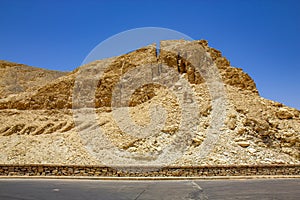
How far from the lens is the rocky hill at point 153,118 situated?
14.4m

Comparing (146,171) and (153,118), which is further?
(153,118)

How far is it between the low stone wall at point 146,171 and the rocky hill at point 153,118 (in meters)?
1.15

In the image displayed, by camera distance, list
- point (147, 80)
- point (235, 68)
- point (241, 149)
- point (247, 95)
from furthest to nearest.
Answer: point (147, 80) < point (235, 68) < point (247, 95) < point (241, 149)

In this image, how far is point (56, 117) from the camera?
997 inches

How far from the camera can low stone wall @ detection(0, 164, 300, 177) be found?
12031mm

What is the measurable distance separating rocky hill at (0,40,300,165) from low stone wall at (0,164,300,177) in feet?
3.76

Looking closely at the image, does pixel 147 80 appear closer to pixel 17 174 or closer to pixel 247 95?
pixel 247 95

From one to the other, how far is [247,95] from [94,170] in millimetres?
10724

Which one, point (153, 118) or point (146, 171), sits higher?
point (153, 118)

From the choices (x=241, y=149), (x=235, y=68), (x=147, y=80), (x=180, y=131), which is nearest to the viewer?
(x=241, y=149)

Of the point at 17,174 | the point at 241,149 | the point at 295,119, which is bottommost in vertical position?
the point at 17,174

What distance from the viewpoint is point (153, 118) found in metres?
17.6

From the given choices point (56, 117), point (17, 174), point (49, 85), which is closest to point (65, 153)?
point (17, 174)

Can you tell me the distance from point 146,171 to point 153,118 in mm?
5600
